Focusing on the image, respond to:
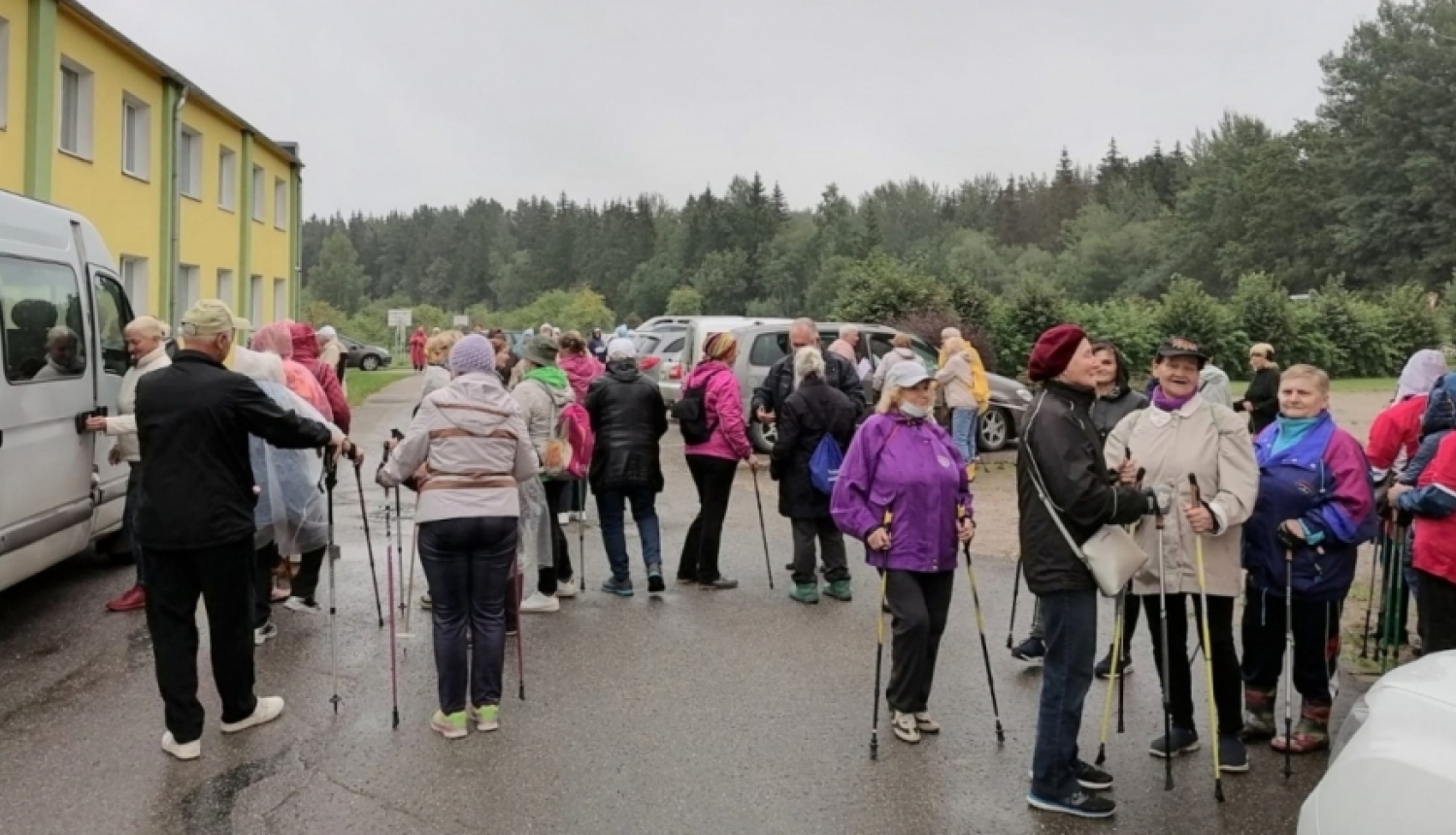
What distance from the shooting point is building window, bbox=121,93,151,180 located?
22.7m

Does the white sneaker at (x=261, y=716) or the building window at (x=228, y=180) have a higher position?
the building window at (x=228, y=180)

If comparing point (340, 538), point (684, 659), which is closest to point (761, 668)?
point (684, 659)

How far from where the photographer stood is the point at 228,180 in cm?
2916

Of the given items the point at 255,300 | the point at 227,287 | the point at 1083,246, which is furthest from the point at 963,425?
the point at 1083,246

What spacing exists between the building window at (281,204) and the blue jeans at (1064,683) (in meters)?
32.8

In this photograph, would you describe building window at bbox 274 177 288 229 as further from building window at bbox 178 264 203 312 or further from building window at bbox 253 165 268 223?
building window at bbox 178 264 203 312

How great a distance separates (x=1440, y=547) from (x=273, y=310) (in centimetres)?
3277

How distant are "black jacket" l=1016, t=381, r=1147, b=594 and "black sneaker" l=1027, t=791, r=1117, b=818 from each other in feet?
2.74

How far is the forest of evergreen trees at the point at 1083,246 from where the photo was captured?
37.0 meters

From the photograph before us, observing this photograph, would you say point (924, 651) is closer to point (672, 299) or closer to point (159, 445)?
point (159, 445)

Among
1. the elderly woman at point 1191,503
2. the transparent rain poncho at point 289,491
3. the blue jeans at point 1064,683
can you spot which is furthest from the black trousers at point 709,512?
the blue jeans at point 1064,683

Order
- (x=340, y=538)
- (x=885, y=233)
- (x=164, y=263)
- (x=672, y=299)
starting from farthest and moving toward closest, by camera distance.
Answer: (x=885, y=233)
(x=672, y=299)
(x=164, y=263)
(x=340, y=538)

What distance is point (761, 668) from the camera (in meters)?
6.82

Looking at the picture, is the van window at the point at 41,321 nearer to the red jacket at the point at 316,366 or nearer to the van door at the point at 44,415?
the van door at the point at 44,415
